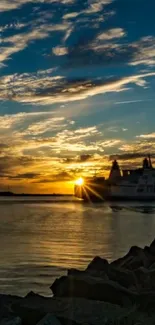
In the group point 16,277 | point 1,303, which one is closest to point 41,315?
point 1,303

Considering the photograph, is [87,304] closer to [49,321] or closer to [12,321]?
[49,321]

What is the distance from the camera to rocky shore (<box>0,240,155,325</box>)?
852 centimetres

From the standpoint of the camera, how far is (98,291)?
33.7 ft

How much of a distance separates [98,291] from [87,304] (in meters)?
1.04

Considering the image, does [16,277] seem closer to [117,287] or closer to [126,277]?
[126,277]

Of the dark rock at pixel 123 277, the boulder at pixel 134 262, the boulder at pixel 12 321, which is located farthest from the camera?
the boulder at pixel 134 262

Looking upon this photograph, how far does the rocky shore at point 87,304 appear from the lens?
28.0ft

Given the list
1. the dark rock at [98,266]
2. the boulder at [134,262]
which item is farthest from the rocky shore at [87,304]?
the boulder at [134,262]

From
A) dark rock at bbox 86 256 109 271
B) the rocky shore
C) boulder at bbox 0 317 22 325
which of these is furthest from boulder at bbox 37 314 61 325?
dark rock at bbox 86 256 109 271

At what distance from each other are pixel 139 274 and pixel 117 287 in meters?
2.27

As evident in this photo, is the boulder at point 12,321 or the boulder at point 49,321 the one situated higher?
the boulder at point 49,321

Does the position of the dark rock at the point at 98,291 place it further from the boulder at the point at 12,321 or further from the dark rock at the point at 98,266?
the dark rock at the point at 98,266

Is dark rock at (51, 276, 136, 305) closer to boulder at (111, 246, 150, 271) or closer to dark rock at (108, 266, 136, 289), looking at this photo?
dark rock at (108, 266, 136, 289)

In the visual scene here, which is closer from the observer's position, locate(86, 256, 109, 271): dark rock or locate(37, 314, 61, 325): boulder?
locate(37, 314, 61, 325): boulder
